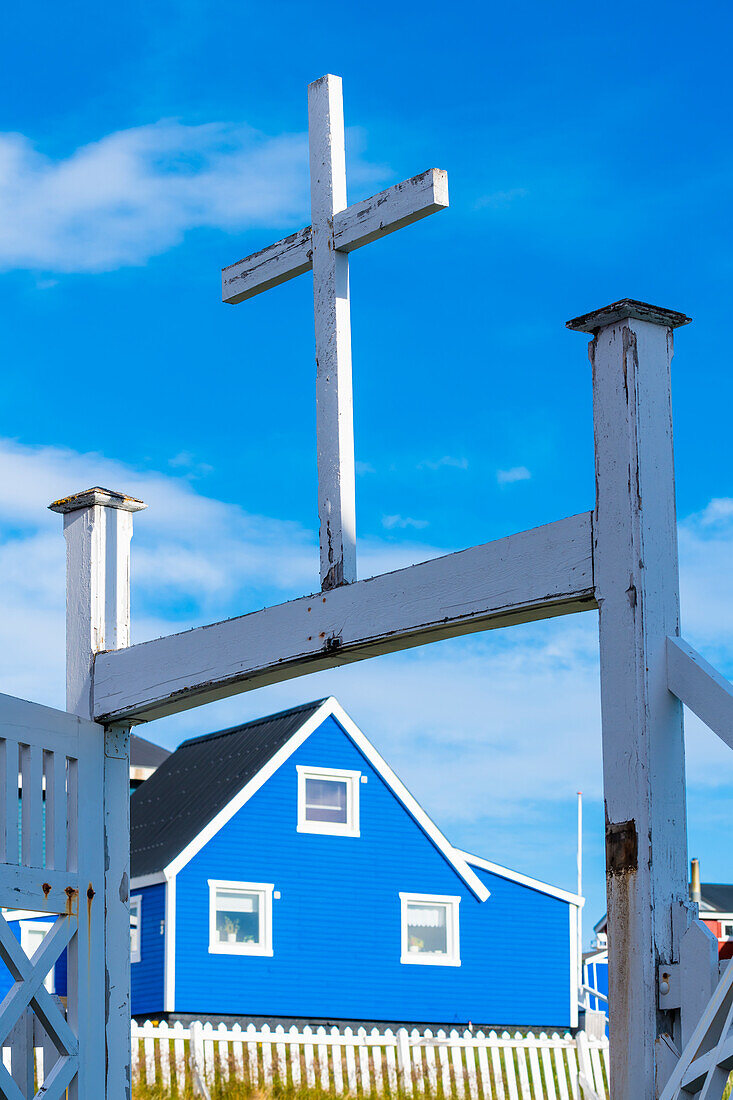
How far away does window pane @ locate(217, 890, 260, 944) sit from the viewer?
2138 cm

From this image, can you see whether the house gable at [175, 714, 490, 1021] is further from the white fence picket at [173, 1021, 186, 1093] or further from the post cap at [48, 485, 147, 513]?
the post cap at [48, 485, 147, 513]

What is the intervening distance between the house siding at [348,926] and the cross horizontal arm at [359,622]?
16455mm

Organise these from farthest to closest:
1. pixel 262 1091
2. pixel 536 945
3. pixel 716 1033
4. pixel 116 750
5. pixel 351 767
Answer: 1. pixel 536 945
2. pixel 351 767
3. pixel 262 1091
4. pixel 116 750
5. pixel 716 1033

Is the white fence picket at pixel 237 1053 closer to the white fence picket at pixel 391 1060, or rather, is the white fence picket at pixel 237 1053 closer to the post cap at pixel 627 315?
the white fence picket at pixel 391 1060

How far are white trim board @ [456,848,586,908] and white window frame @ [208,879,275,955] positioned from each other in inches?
142

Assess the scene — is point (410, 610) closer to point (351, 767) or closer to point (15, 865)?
point (15, 865)

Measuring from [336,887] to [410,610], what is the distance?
1870cm

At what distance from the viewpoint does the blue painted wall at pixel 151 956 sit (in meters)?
20.7

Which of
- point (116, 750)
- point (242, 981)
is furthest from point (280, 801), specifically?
point (116, 750)

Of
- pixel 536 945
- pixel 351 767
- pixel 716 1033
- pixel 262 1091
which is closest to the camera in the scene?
pixel 716 1033

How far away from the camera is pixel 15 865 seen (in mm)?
4832

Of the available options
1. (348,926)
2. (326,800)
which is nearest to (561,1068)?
(348,926)

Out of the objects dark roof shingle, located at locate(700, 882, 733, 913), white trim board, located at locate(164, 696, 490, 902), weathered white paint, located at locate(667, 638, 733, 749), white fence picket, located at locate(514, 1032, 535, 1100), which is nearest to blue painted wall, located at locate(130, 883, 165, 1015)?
white trim board, located at locate(164, 696, 490, 902)

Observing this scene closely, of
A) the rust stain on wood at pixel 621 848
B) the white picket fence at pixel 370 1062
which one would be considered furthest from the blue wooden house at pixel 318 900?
the rust stain on wood at pixel 621 848
